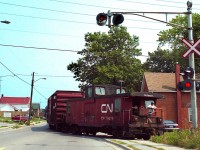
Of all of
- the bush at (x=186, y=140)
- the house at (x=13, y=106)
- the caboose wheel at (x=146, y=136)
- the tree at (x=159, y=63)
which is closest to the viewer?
the bush at (x=186, y=140)

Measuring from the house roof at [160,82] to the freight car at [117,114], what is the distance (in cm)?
1640

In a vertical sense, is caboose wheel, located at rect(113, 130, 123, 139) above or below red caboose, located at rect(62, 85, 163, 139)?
below

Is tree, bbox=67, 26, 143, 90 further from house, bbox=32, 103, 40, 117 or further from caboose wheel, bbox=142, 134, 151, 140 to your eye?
Answer: house, bbox=32, 103, 40, 117

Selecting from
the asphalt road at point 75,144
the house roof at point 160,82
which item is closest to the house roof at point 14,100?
the house roof at point 160,82

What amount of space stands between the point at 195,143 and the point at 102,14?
700 cm

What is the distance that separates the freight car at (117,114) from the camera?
2355cm

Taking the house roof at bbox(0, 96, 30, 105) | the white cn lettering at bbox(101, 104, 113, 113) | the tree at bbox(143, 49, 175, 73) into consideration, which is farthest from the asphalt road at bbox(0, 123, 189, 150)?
the house roof at bbox(0, 96, 30, 105)

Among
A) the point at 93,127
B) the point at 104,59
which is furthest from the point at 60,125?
the point at 104,59

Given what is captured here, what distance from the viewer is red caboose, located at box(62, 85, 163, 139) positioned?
77.2 feet

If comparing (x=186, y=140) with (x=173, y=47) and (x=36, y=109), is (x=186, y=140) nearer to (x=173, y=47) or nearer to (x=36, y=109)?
(x=173, y=47)

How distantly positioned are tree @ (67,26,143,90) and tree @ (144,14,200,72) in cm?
582

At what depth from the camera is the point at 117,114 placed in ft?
80.6

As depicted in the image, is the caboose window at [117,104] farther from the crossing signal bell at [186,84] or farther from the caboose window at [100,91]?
the crossing signal bell at [186,84]

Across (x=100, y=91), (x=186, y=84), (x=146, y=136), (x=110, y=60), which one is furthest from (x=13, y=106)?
(x=186, y=84)
